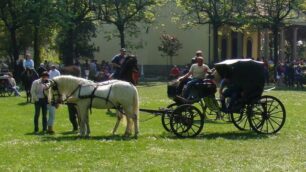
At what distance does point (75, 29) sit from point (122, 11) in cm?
410

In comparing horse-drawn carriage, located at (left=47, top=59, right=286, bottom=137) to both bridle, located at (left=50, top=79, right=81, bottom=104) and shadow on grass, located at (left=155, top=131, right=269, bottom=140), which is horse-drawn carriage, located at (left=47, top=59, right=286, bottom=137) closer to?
bridle, located at (left=50, top=79, right=81, bottom=104)

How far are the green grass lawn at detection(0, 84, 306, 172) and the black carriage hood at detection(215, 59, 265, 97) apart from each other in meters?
1.16

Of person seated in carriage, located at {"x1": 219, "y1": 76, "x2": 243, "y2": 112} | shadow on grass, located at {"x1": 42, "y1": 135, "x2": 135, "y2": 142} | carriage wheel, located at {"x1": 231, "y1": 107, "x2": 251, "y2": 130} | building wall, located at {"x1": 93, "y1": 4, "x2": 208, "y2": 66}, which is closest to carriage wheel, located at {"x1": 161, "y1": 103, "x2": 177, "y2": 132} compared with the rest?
shadow on grass, located at {"x1": 42, "y1": 135, "x2": 135, "y2": 142}

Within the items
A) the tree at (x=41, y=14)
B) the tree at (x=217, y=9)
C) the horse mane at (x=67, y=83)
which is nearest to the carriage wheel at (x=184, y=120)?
the horse mane at (x=67, y=83)

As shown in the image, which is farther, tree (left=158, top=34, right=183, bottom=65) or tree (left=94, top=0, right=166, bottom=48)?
tree (left=158, top=34, right=183, bottom=65)

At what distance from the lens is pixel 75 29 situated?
170 feet

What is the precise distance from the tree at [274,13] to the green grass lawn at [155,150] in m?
31.8

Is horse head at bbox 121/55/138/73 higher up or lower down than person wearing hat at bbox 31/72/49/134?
higher up

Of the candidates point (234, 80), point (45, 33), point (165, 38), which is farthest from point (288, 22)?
point (234, 80)

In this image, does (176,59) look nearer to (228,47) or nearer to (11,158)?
(228,47)

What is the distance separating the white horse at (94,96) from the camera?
14953 mm

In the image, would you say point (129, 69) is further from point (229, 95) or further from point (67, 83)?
point (229, 95)

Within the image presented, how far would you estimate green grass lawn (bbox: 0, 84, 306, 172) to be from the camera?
10.8 metres

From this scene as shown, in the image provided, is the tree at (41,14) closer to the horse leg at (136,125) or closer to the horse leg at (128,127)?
the horse leg at (128,127)
